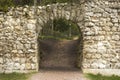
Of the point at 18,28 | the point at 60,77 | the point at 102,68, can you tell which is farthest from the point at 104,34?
the point at 18,28

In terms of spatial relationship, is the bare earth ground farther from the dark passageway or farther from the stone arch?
the stone arch

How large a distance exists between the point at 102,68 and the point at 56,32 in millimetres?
16479

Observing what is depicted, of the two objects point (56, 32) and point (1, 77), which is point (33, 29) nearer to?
point (1, 77)

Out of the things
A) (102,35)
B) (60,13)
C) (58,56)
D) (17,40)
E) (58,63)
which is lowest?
(58,63)

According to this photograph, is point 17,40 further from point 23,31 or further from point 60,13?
point 60,13

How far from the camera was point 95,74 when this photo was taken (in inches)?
512

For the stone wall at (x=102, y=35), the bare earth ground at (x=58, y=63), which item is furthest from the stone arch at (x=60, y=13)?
the bare earth ground at (x=58, y=63)

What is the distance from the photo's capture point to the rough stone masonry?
13023 millimetres

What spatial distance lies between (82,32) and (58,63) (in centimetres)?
389

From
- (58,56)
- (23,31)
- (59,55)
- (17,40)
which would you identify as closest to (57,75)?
(17,40)

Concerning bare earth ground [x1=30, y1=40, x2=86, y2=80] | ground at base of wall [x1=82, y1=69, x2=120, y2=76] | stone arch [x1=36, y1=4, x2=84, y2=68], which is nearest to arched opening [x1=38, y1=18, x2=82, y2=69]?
bare earth ground [x1=30, y1=40, x2=86, y2=80]

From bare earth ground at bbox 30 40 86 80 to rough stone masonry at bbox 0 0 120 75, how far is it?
77 cm

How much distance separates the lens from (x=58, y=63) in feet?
54.2

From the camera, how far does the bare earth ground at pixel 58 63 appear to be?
12.5 metres
